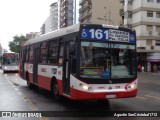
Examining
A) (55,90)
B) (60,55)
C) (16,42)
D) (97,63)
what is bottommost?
(55,90)

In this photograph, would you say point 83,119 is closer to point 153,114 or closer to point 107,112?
point 107,112

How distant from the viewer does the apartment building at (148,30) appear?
6656 centimetres

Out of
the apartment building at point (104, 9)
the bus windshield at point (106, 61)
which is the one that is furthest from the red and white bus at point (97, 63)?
the apartment building at point (104, 9)

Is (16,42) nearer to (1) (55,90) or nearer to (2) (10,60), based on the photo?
(2) (10,60)

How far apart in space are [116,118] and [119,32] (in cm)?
336

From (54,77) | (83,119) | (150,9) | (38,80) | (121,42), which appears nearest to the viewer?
(83,119)

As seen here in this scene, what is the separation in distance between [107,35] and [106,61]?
2.89 ft

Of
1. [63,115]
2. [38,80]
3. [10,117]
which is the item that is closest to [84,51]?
[63,115]

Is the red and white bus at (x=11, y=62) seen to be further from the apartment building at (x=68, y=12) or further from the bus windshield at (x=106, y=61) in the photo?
the apartment building at (x=68, y=12)

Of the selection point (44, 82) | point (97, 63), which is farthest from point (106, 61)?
point (44, 82)

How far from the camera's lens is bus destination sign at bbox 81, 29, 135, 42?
1159cm

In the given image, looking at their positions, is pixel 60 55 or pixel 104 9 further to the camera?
pixel 104 9

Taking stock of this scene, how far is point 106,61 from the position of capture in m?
11.6

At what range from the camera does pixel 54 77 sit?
1427 cm
